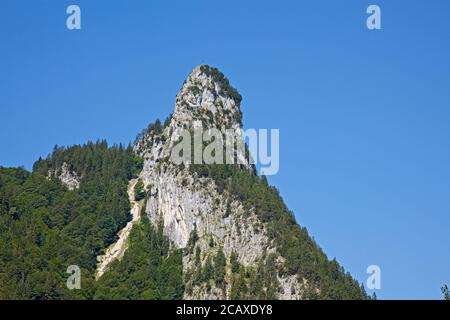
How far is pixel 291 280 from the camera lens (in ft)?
642
